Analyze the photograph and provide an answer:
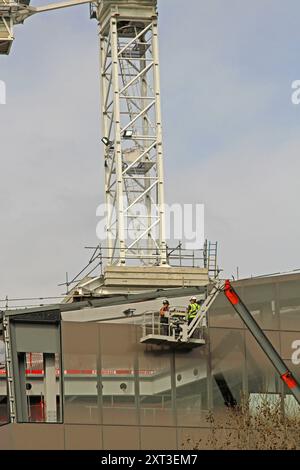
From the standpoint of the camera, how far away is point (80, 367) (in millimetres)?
68375

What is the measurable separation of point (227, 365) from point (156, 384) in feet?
10.5

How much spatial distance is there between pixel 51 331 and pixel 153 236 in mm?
16732

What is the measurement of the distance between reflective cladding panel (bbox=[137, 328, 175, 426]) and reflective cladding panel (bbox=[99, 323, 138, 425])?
306 mm

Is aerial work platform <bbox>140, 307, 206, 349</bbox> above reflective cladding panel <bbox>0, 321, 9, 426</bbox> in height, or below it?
above

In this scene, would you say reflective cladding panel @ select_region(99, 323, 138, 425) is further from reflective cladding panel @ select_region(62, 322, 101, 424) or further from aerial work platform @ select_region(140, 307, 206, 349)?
aerial work platform @ select_region(140, 307, 206, 349)

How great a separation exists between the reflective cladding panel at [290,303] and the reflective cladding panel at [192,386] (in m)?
3.81

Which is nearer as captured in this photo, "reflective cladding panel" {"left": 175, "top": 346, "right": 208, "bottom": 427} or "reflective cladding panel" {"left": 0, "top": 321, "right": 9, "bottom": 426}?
"reflective cladding panel" {"left": 175, "top": 346, "right": 208, "bottom": 427}

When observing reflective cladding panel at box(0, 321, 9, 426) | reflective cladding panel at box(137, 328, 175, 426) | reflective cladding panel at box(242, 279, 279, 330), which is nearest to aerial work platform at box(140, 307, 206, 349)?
reflective cladding panel at box(137, 328, 175, 426)

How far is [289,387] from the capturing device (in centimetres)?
6550

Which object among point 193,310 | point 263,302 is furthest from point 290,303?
point 193,310

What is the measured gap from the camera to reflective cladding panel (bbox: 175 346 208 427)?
68000mm

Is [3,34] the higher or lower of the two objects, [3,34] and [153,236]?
the higher

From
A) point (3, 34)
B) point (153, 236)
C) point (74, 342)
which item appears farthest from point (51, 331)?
point (3, 34)

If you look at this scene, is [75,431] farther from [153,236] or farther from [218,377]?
[153,236]
